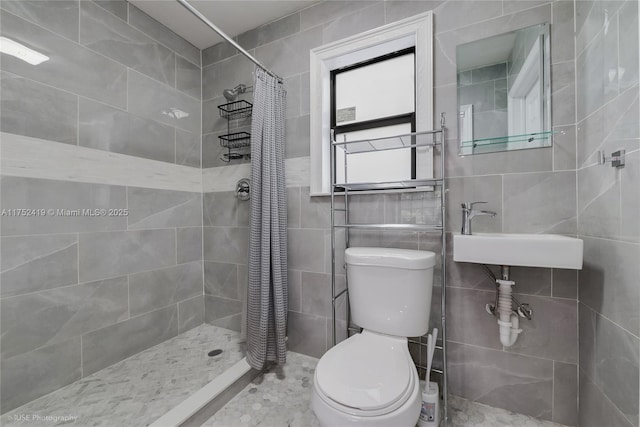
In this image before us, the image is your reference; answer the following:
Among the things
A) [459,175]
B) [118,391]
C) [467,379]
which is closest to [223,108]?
[459,175]

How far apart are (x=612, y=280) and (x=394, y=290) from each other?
77 centimetres

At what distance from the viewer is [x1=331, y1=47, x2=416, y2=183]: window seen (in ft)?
5.36

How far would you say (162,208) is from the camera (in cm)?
188

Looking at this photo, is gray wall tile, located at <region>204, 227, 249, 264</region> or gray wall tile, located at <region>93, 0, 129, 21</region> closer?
gray wall tile, located at <region>93, 0, 129, 21</region>

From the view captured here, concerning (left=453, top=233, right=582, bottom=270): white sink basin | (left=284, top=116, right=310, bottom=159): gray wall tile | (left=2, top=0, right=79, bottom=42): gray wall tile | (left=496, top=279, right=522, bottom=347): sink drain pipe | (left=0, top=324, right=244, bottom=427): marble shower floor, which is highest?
(left=2, top=0, right=79, bottom=42): gray wall tile

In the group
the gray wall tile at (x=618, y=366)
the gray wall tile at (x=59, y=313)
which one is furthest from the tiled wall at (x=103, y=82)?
the gray wall tile at (x=618, y=366)

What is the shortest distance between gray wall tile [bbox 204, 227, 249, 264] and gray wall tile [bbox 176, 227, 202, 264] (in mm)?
53

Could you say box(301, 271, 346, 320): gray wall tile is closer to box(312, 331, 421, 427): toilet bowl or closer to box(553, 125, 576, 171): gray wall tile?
box(312, 331, 421, 427): toilet bowl

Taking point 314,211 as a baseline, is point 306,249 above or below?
below

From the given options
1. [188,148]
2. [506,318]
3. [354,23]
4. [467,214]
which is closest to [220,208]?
[188,148]

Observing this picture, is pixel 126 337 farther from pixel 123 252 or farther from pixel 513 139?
pixel 513 139

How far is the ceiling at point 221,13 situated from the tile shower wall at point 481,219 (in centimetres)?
14

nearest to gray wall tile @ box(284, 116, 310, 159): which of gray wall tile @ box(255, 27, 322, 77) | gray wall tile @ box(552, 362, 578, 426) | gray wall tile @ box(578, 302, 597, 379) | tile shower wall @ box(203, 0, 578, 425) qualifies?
tile shower wall @ box(203, 0, 578, 425)

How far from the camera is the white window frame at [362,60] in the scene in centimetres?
140
